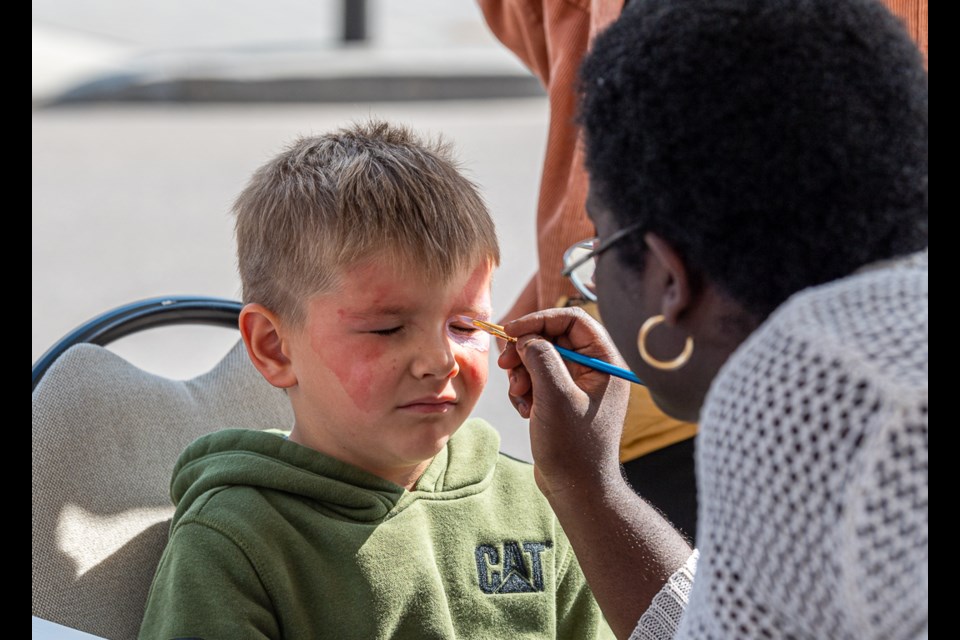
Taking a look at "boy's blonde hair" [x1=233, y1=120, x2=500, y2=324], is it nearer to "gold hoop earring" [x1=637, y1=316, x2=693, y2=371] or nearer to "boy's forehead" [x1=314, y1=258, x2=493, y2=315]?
"boy's forehead" [x1=314, y1=258, x2=493, y2=315]

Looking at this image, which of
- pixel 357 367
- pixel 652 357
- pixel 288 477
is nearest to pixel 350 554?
pixel 288 477

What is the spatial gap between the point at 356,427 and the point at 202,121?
703cm

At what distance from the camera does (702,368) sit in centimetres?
120

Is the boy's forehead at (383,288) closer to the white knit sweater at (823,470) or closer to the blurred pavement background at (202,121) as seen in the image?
the white knit sweater at (823,470)

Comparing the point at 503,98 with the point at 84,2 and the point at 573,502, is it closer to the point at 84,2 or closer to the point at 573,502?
the point at 84,2

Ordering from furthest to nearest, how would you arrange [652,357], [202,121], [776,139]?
1. [202,121]
2. [652,357]
3. [776,139]

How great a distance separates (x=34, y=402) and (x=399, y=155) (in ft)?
2.12

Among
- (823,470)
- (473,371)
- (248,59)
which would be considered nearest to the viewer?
(823,470)

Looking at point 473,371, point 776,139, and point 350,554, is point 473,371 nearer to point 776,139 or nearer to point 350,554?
point 350,554

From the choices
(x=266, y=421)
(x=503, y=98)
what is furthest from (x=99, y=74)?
(x=266, y=421)

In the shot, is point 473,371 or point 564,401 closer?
point 564,401

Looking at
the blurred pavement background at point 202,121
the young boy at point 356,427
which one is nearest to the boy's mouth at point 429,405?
the young boy at point 356,427

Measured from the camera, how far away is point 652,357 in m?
1.23

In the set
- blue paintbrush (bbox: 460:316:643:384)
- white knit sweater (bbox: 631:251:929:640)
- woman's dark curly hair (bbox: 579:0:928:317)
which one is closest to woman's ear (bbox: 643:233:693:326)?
woman's dark curly hair (bbox: 579:0:928:317)
